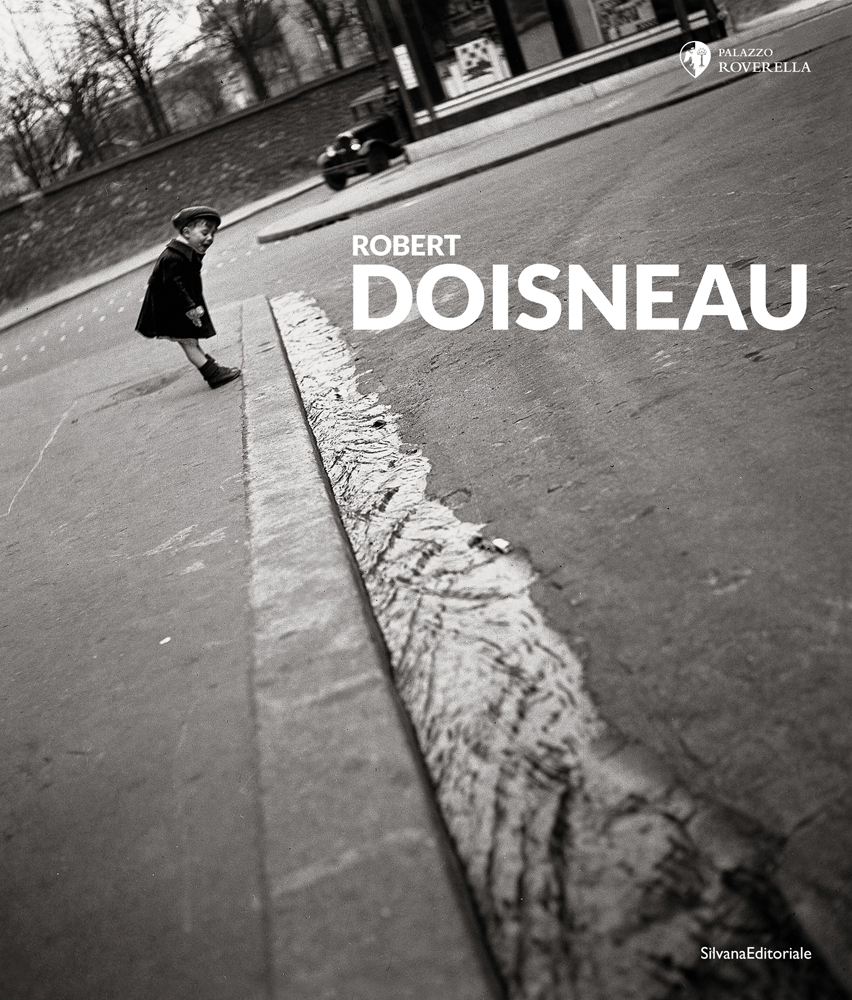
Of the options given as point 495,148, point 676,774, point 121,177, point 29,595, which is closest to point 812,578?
point 676,774

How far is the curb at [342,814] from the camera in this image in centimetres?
155

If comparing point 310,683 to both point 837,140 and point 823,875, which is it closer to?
point 823,875

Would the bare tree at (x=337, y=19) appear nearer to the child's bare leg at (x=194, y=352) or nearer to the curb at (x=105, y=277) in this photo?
the curb at (x=105, y=277)

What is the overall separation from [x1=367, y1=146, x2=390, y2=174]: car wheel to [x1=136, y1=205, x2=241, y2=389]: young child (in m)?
14.0

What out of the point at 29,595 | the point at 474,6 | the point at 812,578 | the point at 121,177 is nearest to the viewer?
the point at 812,578

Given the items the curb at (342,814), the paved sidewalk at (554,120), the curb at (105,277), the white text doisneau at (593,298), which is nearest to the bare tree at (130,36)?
the curb at (105,277)

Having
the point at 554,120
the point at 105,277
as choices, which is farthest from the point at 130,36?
the point at 554,120

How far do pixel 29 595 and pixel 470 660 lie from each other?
212 cm

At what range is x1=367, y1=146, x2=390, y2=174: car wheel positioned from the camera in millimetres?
18938

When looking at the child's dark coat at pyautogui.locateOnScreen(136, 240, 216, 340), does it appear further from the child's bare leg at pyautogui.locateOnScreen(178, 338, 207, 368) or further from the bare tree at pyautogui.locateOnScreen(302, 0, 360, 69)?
the bare tree at pyautogui.locateOnScreen(302, 0, 360, 69)

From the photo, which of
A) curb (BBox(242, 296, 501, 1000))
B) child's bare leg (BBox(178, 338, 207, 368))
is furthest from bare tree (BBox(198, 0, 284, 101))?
curb (BBox(242, 296, 501, 1000))

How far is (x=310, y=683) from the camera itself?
7.63 ft

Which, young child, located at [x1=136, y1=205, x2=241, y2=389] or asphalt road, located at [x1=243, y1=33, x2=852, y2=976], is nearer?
asphalt road, located at [x1=243, y1=33, x2=852, y2=976]

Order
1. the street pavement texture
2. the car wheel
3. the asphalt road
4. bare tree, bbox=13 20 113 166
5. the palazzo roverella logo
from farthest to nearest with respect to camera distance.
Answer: bare tree, bbox=13 20 113 166 → the car wheel → the palazzo roverella logo → the asphalt road → the street pavement texture
